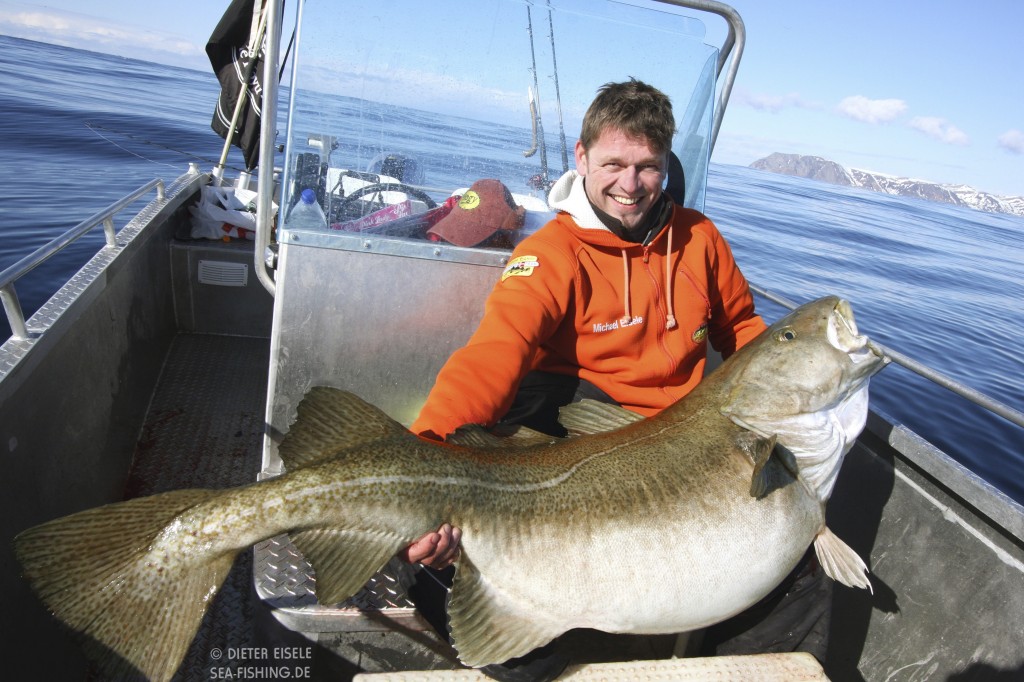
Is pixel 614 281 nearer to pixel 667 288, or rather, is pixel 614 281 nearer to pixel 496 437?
pixel 667 288

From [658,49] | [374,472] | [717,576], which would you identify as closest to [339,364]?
[374,472]

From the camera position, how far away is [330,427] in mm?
2055

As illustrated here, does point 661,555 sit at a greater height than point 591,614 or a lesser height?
greater

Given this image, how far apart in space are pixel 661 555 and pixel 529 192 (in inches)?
80.3

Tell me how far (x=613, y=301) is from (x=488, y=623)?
56.2 inches

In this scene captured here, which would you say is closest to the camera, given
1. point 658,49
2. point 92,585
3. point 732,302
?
point 92,585

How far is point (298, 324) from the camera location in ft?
9.78

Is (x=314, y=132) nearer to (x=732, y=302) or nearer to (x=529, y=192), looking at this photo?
(x=529, y=192)

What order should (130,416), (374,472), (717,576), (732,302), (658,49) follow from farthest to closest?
1. (130,416)
2. (658,49)
3. (732,302)
4. (717,576)
5. (374,472)

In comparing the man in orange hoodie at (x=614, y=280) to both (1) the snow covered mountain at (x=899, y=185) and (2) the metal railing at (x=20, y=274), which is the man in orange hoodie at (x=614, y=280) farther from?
(1) the snow covered mountain at (x=899, y=185)

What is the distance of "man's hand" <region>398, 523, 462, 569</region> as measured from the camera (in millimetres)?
1935

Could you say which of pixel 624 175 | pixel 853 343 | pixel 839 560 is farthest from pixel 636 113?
pixel 839 560

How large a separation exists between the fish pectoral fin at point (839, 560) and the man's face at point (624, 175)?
1.46m

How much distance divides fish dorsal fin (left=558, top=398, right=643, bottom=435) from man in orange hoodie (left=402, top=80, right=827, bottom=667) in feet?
0.85
